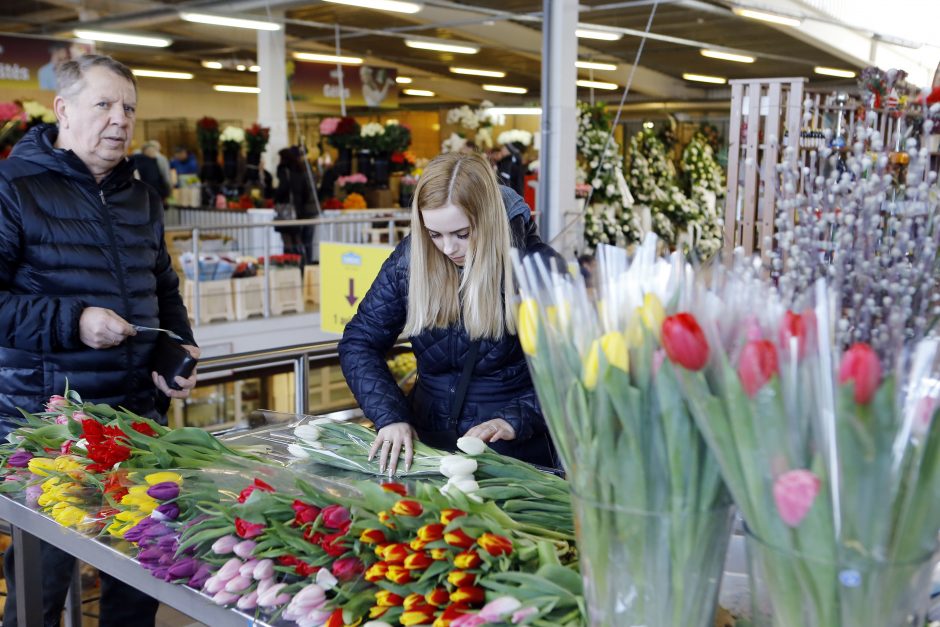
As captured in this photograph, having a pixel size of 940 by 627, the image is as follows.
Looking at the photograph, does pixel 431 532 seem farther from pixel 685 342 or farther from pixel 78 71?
pixel 78 71

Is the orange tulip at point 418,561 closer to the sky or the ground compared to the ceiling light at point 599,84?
closer to the ground

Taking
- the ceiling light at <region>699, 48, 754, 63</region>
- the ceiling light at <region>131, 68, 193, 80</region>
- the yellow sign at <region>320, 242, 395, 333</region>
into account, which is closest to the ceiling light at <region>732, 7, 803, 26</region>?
the ceiling light at <region>699, 48, 754, 63</region>

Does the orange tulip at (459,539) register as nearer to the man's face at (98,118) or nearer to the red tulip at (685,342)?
the red tulip at (685,342)

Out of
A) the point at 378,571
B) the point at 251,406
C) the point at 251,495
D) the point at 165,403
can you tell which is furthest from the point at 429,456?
the point at 251,406

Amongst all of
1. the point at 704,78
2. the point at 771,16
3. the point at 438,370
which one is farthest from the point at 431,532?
the point at 704,78

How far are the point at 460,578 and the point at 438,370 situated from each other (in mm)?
1146

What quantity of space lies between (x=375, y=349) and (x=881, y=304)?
4.31ft

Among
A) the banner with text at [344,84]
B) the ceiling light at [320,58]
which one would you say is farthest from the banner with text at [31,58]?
the ceiling light at [320,58]

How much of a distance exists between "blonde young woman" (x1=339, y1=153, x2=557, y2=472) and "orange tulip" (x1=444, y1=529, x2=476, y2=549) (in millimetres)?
815

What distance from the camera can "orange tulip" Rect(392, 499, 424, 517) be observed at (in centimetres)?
112

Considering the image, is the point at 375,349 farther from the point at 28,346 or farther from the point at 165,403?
the point at 28,346

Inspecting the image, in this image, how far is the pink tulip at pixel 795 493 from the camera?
81 centimetres

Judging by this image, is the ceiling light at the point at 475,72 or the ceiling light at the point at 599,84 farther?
the ceiling light at the point at 475,72

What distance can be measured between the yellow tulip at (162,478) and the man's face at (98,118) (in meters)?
1.05
